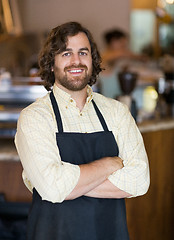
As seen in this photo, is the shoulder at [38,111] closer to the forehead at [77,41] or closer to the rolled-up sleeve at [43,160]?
the rolled-up sleeve at [43,160]

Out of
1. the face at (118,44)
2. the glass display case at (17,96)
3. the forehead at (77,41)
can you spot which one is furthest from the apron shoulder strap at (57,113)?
the face at (118,44)

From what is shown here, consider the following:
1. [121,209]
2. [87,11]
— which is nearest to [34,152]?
[121,209]

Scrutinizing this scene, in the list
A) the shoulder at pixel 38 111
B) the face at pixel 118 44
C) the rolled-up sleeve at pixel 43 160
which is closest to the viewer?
the rolled-up sleeve at pixel 43 160

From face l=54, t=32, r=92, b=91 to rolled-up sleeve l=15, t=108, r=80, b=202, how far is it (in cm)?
17

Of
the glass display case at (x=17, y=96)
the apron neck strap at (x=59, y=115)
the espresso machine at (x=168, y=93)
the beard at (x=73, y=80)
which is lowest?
the espresso machine at (x=168, y=93)

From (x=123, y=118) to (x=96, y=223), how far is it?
17.4 inches

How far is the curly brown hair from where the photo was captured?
1.62 metres

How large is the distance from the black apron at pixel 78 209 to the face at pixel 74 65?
4.4 inches

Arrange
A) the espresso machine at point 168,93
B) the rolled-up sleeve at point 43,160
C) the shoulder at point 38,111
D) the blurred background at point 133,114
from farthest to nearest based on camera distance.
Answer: the espresso machine at point 168,93 → the blurred background at point 133,114 → the shoulder at point 38,111 → the rolled-up sleeve at point 43,160

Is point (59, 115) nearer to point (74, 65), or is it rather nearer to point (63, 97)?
point (63, 97)

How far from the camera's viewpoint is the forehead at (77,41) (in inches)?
63.6

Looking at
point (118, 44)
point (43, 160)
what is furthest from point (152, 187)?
point (118, 44)

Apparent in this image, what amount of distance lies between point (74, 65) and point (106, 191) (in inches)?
19.9

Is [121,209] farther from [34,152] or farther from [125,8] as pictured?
[125,8]
